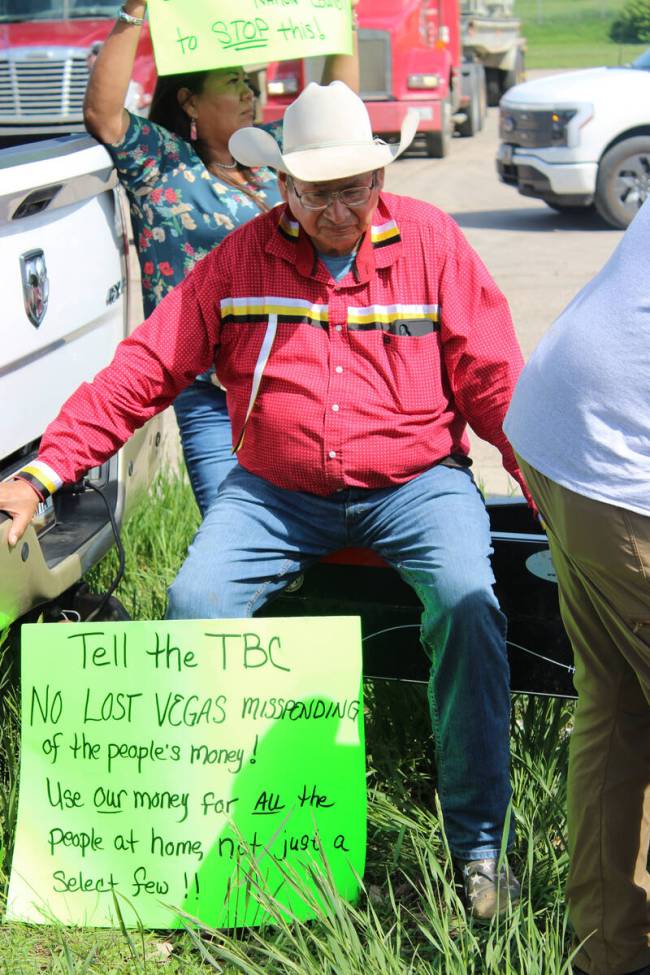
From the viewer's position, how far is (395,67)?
14672mm

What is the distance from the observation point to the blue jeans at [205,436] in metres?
3.63

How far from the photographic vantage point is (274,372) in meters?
3.06

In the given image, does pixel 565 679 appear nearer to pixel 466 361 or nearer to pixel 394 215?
pixel 466 361

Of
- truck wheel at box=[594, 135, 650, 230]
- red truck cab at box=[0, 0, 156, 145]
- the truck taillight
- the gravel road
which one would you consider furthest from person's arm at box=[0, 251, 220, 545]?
the truck taillight

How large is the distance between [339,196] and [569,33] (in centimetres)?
4515

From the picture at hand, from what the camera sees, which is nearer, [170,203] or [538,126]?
[170,203]

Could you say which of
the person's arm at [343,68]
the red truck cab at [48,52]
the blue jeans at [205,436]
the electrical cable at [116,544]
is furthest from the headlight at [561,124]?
the electrical cable at [116,544]

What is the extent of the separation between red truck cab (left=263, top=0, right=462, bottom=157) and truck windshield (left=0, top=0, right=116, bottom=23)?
3.19 m

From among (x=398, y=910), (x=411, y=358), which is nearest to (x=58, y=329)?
(x=411, y=358)

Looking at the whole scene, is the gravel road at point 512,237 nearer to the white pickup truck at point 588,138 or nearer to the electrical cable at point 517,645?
the white pickup truck at point 588,138

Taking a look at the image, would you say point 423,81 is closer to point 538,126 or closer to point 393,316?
point 538,126

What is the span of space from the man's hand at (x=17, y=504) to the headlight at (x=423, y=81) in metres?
12.8

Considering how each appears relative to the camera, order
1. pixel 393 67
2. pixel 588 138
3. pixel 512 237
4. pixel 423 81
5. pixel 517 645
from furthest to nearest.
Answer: pixel 423 81 → pixel 393 67 → pixel 512 237 → pixel 588 138 → pixel 517 645

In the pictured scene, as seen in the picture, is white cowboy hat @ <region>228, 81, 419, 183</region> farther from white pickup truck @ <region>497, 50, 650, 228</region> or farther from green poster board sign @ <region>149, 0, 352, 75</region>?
white pickup truck @ <region>497, 50, 650, 228</region>
